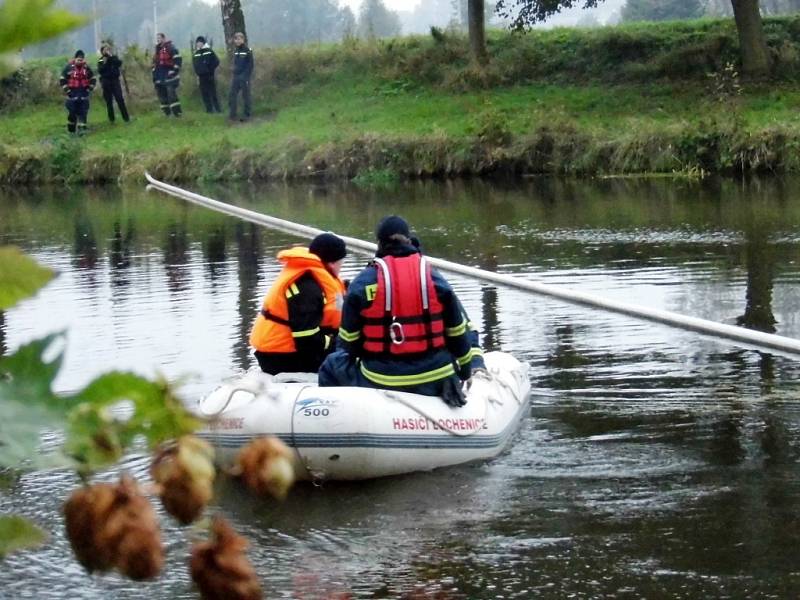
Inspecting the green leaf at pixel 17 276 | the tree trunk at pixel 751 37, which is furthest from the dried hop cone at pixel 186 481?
the tree trunk at pixel 751 37

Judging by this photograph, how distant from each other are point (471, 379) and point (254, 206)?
58.1ft

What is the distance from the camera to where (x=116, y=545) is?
955 mm

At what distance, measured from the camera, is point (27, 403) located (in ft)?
3.24

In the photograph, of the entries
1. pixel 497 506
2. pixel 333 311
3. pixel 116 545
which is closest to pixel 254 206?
pixel 333 311

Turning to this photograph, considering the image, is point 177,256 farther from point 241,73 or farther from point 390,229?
point 241,73

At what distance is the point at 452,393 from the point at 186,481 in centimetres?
716

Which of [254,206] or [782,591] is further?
[254,206]

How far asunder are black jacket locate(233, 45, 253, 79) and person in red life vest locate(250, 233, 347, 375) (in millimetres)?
26911

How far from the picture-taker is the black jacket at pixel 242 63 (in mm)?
34969

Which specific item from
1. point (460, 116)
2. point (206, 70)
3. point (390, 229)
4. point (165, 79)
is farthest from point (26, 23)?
point (165, 79)

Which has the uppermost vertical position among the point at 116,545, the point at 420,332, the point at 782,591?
the point at 116,545

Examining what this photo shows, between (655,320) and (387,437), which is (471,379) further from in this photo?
(655,320)

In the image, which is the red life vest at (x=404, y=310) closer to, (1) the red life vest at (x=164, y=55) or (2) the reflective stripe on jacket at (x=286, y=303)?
(2) the reflective stripe on jacket at (x=286, y=303)

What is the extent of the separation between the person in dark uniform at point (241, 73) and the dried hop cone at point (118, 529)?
34.6 metres
